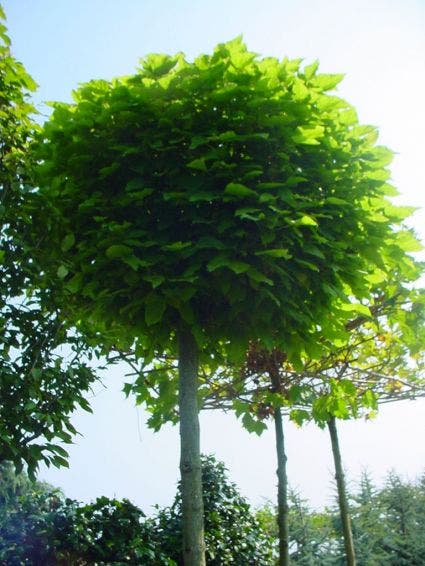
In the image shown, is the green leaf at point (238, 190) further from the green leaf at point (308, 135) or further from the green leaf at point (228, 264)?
the green leaf at point (308, 135)

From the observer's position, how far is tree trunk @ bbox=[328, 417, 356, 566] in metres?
7.91

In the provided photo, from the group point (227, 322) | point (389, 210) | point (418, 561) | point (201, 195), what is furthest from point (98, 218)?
point (418, 561)

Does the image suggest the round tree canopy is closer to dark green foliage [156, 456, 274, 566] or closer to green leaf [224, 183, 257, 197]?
green leaf [224, 183, 257, 197]

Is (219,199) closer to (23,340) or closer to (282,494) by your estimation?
(23,340)

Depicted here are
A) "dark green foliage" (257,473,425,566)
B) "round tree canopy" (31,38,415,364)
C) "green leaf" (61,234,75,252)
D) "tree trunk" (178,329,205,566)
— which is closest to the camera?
"round tree canopy" (31,38,415,364)

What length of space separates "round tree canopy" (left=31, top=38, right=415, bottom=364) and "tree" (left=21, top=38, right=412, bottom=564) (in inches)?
0.5

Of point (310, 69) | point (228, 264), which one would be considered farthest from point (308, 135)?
point (228, 264)

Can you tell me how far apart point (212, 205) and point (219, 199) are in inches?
3.3

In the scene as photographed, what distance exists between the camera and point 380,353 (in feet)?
27.3

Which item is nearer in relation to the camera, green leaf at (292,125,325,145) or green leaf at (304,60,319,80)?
green leaf at (292,125,325,145)

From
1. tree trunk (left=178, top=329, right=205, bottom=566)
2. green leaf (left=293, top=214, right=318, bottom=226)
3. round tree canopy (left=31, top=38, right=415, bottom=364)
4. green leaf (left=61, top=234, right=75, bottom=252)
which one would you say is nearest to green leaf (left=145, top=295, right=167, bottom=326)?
round tree canopy (left=31, top=38, right=415, bottom=364)

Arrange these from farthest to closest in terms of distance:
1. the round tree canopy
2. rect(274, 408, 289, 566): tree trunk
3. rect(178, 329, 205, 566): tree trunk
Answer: rect(274, 408, 289, 566): tree trunk
rect(178, 329, 205, 566): tree trunk
the round tree canopy

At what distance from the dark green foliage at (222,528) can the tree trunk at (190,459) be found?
3328mm

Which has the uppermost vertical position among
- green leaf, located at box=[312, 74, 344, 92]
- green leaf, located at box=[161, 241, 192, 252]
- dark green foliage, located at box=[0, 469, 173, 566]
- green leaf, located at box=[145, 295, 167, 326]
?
green leaf, located at box=[312, 74, 344, 92]
